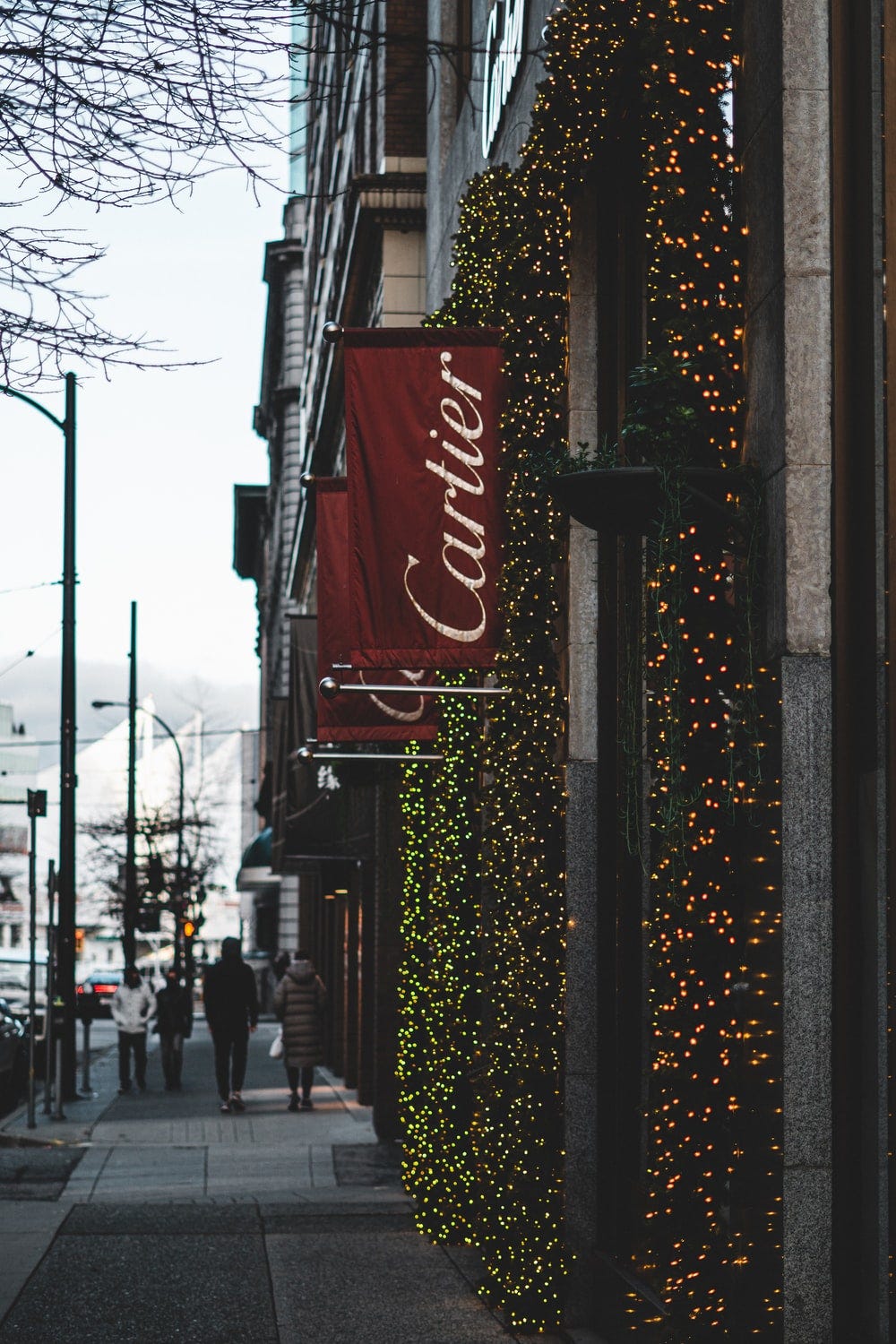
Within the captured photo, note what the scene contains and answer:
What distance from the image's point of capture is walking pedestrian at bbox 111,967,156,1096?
81.8 feet

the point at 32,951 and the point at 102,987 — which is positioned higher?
the point at 32,951

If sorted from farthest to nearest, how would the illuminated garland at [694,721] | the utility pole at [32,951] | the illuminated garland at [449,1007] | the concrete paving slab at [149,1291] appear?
the utility pole at [32,951] < the illuminated garland at [449,1007] < the concrete paving slab at [149,1291] < the illuminated garland at [694,721]

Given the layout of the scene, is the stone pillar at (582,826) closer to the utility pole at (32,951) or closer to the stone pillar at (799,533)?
the stone pillar at (799,533)

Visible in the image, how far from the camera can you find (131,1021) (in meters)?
25.1

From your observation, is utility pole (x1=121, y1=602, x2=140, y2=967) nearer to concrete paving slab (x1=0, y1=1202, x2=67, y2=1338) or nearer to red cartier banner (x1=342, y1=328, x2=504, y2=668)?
concrete paving slab (x1=0, y1=1202, x2=67, y2=1338)

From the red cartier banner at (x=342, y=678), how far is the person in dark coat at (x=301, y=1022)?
765cm

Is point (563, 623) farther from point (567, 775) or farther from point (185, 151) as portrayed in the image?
point (185, 151)

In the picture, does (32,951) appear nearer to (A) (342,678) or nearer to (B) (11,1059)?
(B) (11,1059)

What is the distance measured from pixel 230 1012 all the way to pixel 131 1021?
13.9ft

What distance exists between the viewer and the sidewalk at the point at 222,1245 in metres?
9.65

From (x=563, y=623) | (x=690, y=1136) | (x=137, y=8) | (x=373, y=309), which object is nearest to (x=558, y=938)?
(x=563, y=623)

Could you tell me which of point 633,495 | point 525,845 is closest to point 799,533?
point 633,495

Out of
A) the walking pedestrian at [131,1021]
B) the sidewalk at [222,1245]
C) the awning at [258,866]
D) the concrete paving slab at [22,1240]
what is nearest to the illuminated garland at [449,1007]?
the sidewalk at [222,1245]

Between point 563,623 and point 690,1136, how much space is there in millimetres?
3947
